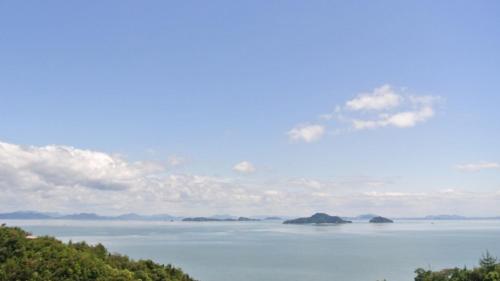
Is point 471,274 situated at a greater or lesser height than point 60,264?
lesser

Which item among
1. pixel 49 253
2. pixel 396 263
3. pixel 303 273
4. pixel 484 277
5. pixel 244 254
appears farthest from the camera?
pixel 244 254

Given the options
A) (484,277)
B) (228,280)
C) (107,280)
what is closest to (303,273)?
(228,280)

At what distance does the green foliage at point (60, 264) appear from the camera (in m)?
42.8

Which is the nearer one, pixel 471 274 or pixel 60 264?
pixel 60 264

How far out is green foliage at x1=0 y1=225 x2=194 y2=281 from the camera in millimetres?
42844

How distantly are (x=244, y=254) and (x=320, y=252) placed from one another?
24.2 metres

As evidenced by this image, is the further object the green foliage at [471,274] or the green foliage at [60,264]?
the green foliage at [471,274]

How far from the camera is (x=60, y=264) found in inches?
1731

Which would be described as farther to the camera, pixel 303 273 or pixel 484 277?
pixel 303 273

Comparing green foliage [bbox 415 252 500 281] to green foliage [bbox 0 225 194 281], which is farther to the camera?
green foliage [bbox 415 252 500 281]

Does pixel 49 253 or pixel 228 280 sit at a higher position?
pixel 49 253

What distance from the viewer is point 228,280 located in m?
90.4

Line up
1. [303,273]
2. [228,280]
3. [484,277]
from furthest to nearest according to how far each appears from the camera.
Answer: [303,273]
[228,280]
[484,277]

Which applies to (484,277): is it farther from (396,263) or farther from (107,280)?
(396,263)
